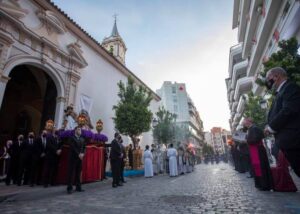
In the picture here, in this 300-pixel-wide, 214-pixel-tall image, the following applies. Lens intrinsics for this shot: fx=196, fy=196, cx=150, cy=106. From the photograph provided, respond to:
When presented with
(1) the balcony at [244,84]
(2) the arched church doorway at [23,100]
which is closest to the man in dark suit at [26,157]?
(2) the arched church doorway at [23,100]

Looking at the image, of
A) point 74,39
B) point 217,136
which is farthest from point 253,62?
point 217,136

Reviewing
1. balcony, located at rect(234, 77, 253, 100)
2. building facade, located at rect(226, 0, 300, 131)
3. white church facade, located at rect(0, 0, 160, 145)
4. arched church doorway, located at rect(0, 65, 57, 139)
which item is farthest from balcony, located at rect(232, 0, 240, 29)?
arched church doorway, located at rect(0, 65, 57, 139)

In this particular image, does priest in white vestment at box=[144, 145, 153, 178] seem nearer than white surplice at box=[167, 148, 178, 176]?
No

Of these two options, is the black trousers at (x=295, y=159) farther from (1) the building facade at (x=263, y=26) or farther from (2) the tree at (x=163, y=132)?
(2) the tree at (x=163, y=132)

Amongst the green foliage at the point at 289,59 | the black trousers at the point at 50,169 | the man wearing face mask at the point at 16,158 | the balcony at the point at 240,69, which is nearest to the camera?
the black trousers at the point at 50,169

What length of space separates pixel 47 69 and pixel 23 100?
5.80 m

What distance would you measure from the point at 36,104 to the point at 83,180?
11.7m

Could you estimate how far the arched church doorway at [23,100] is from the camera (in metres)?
14.5

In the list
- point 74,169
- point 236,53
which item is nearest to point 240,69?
point 236,53

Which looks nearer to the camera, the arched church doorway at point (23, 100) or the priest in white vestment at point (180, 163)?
the priest in white vestment at point (180, 163)

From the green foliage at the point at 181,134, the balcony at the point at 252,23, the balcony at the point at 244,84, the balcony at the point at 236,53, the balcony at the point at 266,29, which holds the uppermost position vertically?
the balcony at the point at 236,53

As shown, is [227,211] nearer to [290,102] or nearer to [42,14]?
[290,102]

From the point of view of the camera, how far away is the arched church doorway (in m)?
14.5

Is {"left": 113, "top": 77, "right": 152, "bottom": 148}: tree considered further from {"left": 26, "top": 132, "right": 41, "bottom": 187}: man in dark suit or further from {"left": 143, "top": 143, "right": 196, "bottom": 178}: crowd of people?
{"left": 26, "top": 132, "right": 41, "bottom": 187}: man in dark suit
